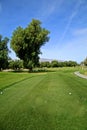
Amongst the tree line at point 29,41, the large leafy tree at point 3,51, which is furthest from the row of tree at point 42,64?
the tree line at point 29,41

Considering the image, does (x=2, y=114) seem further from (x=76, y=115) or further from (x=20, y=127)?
(x=76, y=115)

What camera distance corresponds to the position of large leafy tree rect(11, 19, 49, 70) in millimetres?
56384

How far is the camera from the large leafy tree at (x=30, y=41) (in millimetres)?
56384

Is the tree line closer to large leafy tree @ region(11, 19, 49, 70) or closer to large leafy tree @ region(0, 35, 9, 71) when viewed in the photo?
large leafy tree @ region(11, 19, 49, 70)

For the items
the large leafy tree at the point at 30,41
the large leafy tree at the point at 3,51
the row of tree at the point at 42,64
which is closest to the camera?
the large leafy tree at the point at 30,41

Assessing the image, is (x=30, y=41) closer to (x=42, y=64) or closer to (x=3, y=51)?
(x=3, y=51)

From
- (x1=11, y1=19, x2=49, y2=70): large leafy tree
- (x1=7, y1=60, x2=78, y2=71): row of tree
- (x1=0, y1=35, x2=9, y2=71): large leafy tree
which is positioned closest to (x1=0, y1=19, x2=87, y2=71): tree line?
(x1=11, y1=19, x2=49, y2=70): large leafy tree

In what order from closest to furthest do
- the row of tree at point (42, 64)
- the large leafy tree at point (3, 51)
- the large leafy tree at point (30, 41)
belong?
the large leafy tree at point (30, 41) → the large leafy tree at point (3, 51) → the row of tree at point (42, 64)

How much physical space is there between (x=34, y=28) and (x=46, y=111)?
175 feet

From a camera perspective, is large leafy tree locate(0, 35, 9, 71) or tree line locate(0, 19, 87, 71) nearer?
tree line locate(0, 19, 87, 71)

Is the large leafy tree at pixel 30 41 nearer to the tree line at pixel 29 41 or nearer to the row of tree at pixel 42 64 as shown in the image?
the tree line at pixel 29 41

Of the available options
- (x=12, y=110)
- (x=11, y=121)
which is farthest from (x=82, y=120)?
(x=12, y=110)

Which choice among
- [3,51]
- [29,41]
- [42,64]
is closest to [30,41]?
[29,41]

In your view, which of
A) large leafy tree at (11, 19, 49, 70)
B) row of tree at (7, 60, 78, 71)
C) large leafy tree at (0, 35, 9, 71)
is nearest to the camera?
large leafy tree at (11, 19, 49, 70)
